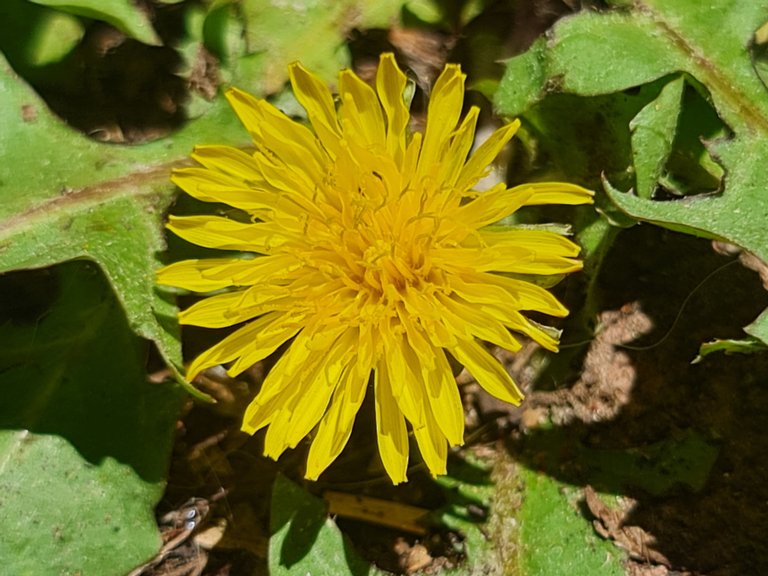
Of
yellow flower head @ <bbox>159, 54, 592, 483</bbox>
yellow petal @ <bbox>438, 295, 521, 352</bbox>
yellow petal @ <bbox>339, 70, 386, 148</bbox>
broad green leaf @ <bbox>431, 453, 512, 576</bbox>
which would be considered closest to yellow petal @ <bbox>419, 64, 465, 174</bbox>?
yellow flower head @ <bbox>159, 54, 592, 483</bbox>

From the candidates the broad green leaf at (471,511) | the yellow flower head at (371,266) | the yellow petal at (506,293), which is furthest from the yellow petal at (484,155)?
the broad green leaf at (471,511)

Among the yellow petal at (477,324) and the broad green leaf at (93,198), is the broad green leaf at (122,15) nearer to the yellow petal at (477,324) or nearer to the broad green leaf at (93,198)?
the broad green leaf at (93,198)

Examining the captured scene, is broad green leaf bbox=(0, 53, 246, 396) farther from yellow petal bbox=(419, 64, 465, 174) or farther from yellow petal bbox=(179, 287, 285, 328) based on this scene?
yellow petal bbox=(419, 64, 465, 174)

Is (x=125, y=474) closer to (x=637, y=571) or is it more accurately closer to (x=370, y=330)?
(x=370, y=330)

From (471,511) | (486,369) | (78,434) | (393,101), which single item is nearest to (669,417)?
(471,511)

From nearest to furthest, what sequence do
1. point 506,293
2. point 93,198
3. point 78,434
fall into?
point 506,293 → point 93,198 → point 78,434

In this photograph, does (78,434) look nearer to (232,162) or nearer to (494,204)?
(232,162)
